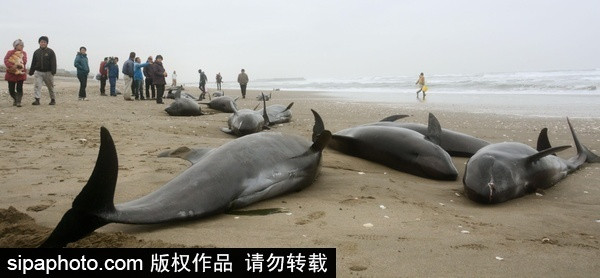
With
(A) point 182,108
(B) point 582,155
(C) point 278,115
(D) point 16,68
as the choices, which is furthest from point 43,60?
(B) point 582,155

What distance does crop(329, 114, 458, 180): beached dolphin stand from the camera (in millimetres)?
5805

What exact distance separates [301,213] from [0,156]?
4.23 metres

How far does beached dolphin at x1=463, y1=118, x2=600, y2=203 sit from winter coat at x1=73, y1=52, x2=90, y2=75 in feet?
54.9

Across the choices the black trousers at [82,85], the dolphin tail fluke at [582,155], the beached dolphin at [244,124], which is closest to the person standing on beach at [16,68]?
the black trousers at [82,85]

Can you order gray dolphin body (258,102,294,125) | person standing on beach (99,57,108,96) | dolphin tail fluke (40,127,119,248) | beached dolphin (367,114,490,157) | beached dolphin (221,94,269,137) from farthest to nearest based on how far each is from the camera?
person standing on beach (99,57,108,96) < gray dolphin body (258,102,294,125) < beached dolphin (221,94,269,137) < beached dolphin (367,114,490,157) < dolphin tail fluke (40,127,119,248)

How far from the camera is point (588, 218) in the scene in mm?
4102

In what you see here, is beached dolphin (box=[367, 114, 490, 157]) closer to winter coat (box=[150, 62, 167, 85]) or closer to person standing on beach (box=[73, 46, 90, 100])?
winter coat (box=[150, 62, 167, 85])

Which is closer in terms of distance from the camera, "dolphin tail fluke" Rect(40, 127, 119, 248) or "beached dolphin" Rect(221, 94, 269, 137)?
"dolphin tail fluke" Rect(40, 127, 119, 248)

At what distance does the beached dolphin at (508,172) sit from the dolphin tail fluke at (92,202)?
3547 millimetres

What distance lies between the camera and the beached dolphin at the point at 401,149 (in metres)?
5.80

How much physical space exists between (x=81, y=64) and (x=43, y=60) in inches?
197

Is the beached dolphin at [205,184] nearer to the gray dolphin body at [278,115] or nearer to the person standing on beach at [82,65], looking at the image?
the gray dolphin body at [278,115]

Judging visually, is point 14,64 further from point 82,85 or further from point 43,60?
point 82,85

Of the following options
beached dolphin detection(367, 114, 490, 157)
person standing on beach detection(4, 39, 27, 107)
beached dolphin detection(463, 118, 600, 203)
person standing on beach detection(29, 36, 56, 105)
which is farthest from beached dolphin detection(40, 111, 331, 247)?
person standing on beach detection(29, 36, 56, 105)
